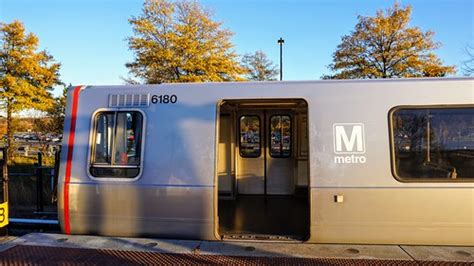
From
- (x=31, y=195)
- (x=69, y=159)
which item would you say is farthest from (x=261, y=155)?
(x=31, y=195)

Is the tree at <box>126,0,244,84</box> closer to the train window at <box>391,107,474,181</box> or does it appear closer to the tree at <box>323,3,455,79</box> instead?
the tree at <box>323,3,455,79</box>

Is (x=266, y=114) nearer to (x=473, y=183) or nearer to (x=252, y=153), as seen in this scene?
(x=252, y=153)

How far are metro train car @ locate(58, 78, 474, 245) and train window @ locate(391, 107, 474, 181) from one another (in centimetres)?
1

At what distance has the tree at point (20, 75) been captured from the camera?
67.6ft

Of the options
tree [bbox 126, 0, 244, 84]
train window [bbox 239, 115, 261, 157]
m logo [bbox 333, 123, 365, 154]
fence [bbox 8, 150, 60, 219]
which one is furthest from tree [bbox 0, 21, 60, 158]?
m logo [bbox 333, 123, 365, 154]

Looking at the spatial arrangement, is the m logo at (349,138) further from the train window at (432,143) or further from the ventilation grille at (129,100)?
the ventilation grille at (129,100)

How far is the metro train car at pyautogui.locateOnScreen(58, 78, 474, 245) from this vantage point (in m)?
4.57

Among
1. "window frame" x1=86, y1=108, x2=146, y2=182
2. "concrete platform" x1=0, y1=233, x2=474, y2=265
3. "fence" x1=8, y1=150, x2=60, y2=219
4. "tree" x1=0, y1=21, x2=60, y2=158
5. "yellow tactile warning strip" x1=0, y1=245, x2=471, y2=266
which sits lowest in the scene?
"yellow tactile warning strip" x1=0, y1=245, x2=471, y2=266

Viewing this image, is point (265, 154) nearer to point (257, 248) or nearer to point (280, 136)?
point (280, 136)

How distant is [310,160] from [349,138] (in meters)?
0.54

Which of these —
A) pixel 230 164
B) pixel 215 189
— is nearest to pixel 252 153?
pixel 230 164

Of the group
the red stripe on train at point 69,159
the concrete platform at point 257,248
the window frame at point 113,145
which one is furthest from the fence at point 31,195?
the window frame at point 113,145

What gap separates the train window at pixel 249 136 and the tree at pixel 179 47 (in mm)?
12149

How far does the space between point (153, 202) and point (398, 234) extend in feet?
9.95
